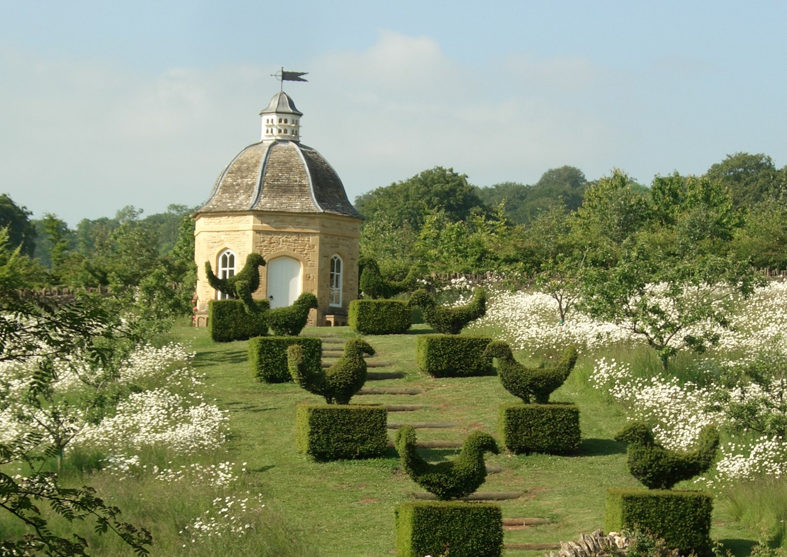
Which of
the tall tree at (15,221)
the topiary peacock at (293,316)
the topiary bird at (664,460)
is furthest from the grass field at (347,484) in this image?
the tall tree at (15,221)

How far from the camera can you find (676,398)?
18.4 m

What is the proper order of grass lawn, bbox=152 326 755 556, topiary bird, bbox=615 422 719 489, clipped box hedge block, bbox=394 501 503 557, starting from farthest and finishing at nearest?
1. grass lawn, bbox=152 326 755 556
2. topiary bird, bbox=615 422 719 489
3. clipped box hedge block, bbox=394 501 503 557

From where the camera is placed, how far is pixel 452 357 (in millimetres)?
22062

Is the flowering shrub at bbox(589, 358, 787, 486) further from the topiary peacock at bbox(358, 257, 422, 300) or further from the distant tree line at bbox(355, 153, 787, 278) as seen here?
the topiary peacock at bbox(358, 257, 422, 300)

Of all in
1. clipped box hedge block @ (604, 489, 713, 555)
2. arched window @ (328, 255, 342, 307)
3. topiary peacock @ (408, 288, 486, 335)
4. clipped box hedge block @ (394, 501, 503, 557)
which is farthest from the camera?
arched window @ (328, 255, 342, 307)

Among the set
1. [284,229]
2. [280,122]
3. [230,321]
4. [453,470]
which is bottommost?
[453,470]

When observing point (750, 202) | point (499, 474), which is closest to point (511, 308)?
point (499, 474)

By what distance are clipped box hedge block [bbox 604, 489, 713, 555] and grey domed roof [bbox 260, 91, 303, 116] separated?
76.5 ft

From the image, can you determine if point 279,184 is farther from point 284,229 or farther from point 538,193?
point 538,193

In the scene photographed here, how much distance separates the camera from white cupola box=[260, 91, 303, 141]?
33375 mm

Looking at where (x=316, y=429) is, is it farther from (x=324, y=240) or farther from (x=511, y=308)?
(x=324, y=240)

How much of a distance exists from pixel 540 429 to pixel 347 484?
3.46 m

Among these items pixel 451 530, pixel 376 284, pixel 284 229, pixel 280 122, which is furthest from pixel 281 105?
pixel 451 530

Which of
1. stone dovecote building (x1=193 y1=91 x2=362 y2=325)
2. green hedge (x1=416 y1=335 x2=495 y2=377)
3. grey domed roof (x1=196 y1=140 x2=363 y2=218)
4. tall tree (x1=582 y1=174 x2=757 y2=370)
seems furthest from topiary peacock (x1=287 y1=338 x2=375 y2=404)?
grey domed roof (x1=196 y1=140 x2=363 y2=218)
